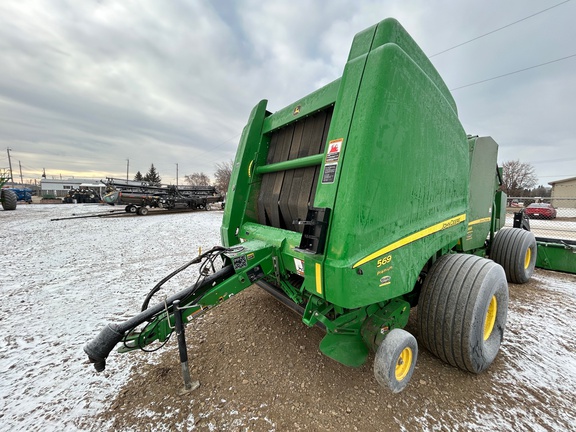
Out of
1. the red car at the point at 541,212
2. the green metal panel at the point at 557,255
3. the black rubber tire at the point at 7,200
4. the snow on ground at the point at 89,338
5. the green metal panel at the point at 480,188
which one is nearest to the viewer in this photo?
the snow on ground at the point at 89,338

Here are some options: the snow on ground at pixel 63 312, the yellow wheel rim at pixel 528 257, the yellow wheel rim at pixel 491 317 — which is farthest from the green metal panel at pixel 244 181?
the yellow wheel rim at pixel 528 257

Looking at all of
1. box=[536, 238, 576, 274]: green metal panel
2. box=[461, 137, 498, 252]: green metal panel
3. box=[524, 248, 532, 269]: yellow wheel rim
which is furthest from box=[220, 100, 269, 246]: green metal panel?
box=[536, 238, 576, 274]: green metal panel

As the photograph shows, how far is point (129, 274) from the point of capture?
470 centimetres

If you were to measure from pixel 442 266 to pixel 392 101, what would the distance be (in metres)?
1.50

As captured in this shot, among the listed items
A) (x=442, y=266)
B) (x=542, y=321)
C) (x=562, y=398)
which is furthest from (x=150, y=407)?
(x=542, y=321)

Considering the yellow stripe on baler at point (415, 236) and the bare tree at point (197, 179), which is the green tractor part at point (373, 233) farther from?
the bare tree at point (197, 179)

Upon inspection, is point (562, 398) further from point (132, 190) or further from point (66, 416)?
point (132, 190)

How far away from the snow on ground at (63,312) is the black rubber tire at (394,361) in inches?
79.4

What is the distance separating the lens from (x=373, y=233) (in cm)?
165

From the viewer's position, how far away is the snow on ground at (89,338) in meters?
1.86

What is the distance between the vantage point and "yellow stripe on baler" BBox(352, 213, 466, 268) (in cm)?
163

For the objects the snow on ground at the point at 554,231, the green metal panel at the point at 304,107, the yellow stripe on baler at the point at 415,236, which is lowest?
the snow on ground at the point at 554,231

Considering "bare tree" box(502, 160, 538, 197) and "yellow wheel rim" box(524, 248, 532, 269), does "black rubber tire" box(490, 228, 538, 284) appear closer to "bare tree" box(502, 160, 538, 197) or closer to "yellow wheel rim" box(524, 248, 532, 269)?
"yellow wheel rim" box(524, 248, 532, 269)

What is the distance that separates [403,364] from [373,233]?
3.24 feet
